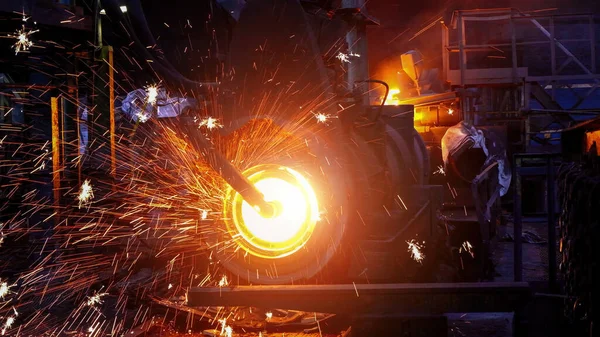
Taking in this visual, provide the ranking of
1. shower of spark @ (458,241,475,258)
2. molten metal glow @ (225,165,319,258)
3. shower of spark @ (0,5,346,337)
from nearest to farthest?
molten metal glow @ (225,165,319,258), shower of spark @ (0,5,346,337), shower of spark @ (458,241,475,258)

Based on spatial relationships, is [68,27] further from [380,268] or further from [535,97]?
[535,97]

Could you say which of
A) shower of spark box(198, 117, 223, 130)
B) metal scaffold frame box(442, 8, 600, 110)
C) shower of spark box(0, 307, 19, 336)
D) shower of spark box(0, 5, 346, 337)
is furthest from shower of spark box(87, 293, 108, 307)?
metal scaffold frame box(442, 8, 600, 110)

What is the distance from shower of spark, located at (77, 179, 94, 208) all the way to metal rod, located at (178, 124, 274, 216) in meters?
4.89

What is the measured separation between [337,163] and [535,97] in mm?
9729

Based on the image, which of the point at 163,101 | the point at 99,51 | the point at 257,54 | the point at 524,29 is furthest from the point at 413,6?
the point at 257,54

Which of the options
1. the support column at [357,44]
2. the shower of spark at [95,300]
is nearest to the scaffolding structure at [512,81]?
the support column at [357,44]

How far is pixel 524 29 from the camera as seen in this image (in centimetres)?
1481

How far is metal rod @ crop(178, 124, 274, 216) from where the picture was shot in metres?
3.86

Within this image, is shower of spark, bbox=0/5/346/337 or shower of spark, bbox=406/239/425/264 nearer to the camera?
shower of spark, bbox=0/5/346/337

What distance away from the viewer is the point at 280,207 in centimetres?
414

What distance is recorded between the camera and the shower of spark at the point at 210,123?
4696mm

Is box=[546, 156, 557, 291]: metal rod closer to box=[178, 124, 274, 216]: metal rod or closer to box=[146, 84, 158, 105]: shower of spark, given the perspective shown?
box=[178, 124, 274, 216]: metal rod

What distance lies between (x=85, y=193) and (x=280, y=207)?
16.8 feet

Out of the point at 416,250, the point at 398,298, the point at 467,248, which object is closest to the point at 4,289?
the point at 416,250
